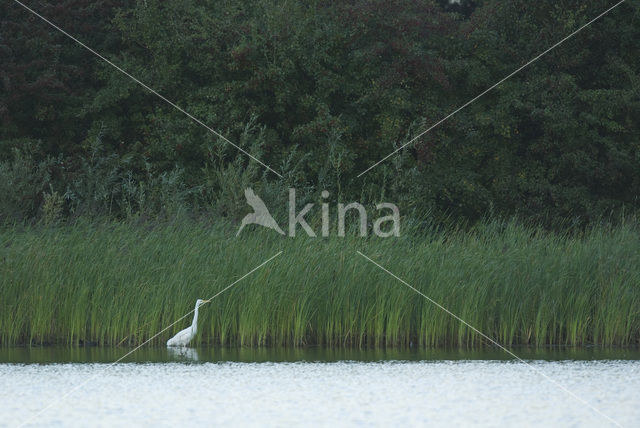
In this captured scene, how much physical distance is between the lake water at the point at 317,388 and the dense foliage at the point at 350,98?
10.2 m

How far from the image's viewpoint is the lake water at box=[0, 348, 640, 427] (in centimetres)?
872

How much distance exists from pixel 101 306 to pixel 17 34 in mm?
12826

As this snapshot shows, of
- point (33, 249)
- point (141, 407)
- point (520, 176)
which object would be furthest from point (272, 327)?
point (520, 176)

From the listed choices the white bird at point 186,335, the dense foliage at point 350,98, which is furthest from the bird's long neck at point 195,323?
the dense foliage at point 350,98

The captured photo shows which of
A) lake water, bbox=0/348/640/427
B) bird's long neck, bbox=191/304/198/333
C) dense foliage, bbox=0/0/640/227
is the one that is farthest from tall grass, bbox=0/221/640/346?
dense foliage, bbox=0/0/640/227

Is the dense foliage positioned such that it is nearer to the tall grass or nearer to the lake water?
the tall grass

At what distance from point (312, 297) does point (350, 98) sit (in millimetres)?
11778

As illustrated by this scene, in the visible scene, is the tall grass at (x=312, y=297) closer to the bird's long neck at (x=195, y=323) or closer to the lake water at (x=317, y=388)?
the bird's long neck at (x=195, y=323)

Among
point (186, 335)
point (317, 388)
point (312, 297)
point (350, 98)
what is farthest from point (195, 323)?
point (350, 98)

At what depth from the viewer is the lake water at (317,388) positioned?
28.6ft

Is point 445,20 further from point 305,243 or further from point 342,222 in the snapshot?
point 305,243

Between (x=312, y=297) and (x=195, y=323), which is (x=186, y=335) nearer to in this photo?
(x=195, y=323)

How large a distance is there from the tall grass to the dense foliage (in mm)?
8051

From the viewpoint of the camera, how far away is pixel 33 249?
13.8 meters
